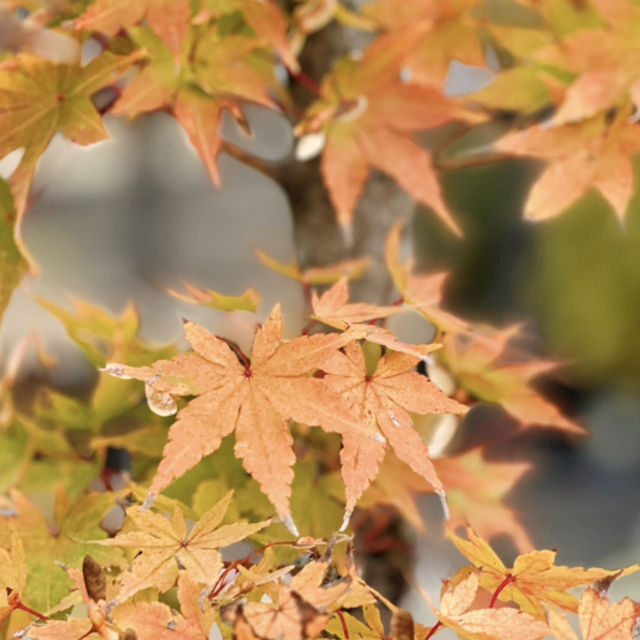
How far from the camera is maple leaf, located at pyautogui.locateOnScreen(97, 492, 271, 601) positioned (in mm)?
420

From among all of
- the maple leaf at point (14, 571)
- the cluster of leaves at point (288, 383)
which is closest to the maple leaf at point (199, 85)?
the cluster of leaves at point (288, 383)

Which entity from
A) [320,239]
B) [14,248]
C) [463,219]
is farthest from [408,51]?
[463,219]

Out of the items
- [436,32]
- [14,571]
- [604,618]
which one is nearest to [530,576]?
[604,618]

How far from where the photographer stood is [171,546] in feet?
1.45

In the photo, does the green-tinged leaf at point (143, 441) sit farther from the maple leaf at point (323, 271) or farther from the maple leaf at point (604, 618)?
the maple leaf at point (604, 618)

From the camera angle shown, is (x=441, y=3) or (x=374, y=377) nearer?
(x=374, y=377)

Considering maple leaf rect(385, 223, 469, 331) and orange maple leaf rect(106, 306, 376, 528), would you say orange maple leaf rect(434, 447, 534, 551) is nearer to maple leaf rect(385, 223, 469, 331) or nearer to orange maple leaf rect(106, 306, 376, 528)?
maple leaf rect(385, 223, 469, 331)

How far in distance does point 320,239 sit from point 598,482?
9.47 feet

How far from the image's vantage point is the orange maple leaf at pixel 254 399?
415 millimetres

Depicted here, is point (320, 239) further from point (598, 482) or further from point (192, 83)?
point (598, 482)

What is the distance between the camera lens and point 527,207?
69 centimetres

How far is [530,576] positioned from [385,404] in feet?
0.46

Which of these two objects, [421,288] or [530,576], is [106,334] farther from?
[530,576]

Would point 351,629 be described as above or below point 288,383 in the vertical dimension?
below
